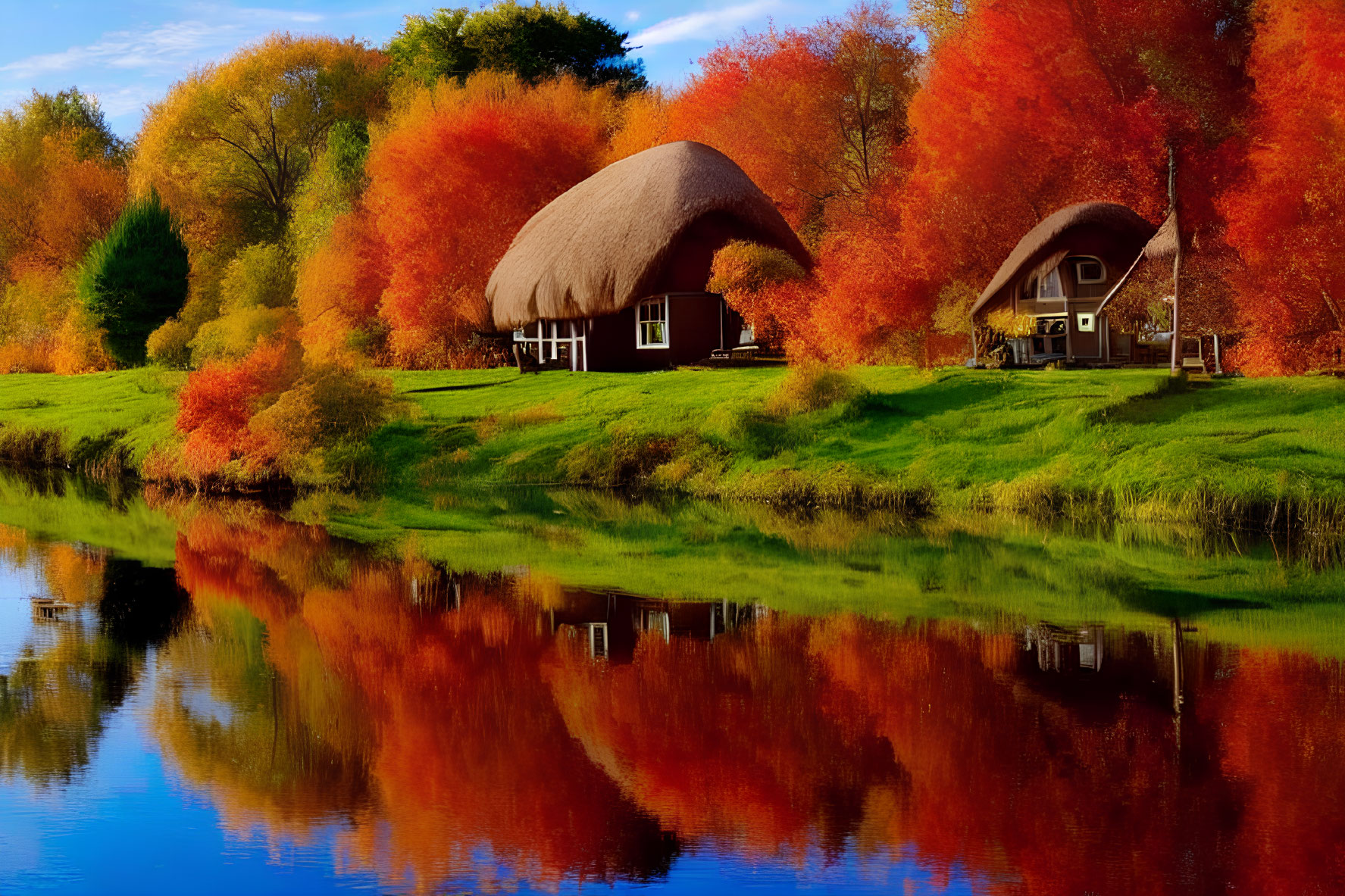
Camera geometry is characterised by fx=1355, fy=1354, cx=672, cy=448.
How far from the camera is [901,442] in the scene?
79.2 feet

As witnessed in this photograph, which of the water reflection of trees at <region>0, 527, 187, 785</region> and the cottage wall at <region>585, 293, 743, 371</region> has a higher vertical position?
the cottage wall at <region>585, 293, 743, 371</region>

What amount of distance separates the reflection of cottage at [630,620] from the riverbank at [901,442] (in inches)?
328

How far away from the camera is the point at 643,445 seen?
26156 millimetres

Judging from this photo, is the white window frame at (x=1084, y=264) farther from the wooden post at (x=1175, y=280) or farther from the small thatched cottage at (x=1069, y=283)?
the wooden post at (x=1175, y=280)

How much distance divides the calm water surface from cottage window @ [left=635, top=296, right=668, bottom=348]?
21023 millimetres

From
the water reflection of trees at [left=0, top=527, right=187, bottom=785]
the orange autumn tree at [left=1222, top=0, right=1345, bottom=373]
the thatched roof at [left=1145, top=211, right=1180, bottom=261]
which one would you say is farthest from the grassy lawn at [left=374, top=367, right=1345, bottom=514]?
the water reflection of trees at [left=0, top=527, right=187, bottom=785]

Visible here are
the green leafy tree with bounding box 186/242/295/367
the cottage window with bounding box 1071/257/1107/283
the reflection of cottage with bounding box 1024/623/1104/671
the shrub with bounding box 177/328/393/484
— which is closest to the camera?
the reflection of cottage with bounding box 1024/623/1104/671

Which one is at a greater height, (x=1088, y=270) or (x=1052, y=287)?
(x=1088, y=270)

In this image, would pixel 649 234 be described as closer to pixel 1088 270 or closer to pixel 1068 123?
pixel 1068 123

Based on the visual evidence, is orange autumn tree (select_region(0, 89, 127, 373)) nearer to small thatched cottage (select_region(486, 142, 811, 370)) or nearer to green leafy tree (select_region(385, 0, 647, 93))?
green leafy tree (select_region(385, 0, 647, 93))

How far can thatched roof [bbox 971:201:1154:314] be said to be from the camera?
2920 centimetres

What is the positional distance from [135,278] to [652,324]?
2215 centimetres

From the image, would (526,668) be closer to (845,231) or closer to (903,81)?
(845,231)

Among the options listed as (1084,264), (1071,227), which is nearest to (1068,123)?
(1071,227)
